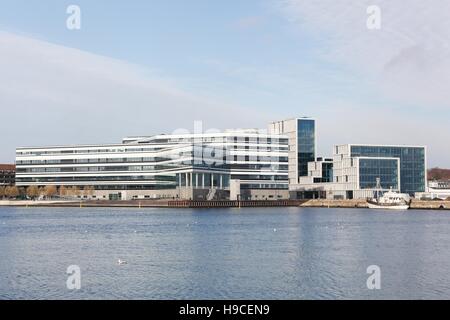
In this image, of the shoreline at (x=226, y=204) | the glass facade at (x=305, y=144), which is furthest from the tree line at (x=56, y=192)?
the glass facade at (x=305, y=144)

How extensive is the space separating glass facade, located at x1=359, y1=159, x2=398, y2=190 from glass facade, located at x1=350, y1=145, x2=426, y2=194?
3470 millimetres

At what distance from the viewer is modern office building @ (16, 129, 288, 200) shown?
549 ft

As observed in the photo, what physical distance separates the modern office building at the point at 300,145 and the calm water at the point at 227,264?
115722 mm

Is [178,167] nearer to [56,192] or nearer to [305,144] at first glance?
[305,144]

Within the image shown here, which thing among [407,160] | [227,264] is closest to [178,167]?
[407,160]

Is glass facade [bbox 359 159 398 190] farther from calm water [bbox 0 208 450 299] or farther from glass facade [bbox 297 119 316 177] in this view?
calm water [bbox 0 208 450 299]

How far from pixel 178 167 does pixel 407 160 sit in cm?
6128

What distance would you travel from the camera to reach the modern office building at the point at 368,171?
17112cm

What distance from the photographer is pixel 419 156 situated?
179 m

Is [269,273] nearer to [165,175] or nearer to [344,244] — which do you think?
[344,244]

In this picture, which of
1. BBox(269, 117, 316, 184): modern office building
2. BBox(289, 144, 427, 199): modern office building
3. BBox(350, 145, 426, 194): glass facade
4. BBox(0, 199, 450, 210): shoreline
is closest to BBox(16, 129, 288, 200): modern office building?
BBox(0, 199, 450, 210): shoreline

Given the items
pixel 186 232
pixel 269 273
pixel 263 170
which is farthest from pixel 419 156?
pixel 269 273

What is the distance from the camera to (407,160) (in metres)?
178
